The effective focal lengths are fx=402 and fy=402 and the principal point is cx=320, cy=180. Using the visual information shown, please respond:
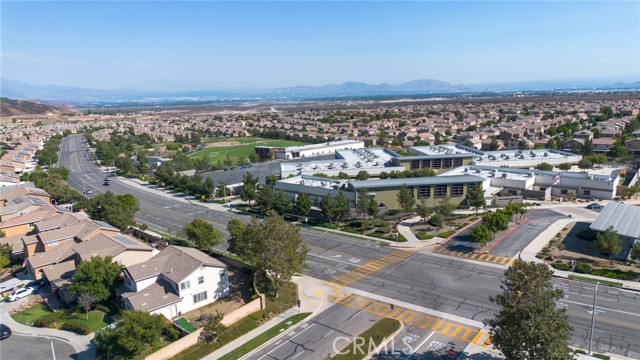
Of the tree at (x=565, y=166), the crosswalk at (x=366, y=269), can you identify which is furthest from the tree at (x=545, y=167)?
the crosswalk at (x=366, y=269)

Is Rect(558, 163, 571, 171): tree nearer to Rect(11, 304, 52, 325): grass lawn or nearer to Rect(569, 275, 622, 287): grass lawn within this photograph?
Rect(569, 275, 622, 287): grass lawn

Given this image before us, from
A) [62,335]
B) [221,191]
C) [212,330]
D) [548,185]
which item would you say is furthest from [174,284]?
[548,185]

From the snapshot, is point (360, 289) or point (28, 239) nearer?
point (360, 289)

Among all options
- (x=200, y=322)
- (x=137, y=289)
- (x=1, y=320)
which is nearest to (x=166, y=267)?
(x=137, y=289)

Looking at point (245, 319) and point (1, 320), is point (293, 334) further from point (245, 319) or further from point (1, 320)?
point (1, 320)

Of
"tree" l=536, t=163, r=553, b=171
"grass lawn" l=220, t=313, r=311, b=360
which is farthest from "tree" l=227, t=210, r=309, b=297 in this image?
"tree" l=536, t=163, r=553, b=171

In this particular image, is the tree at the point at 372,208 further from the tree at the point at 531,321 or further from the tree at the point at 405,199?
the tree at the point at 531,321
